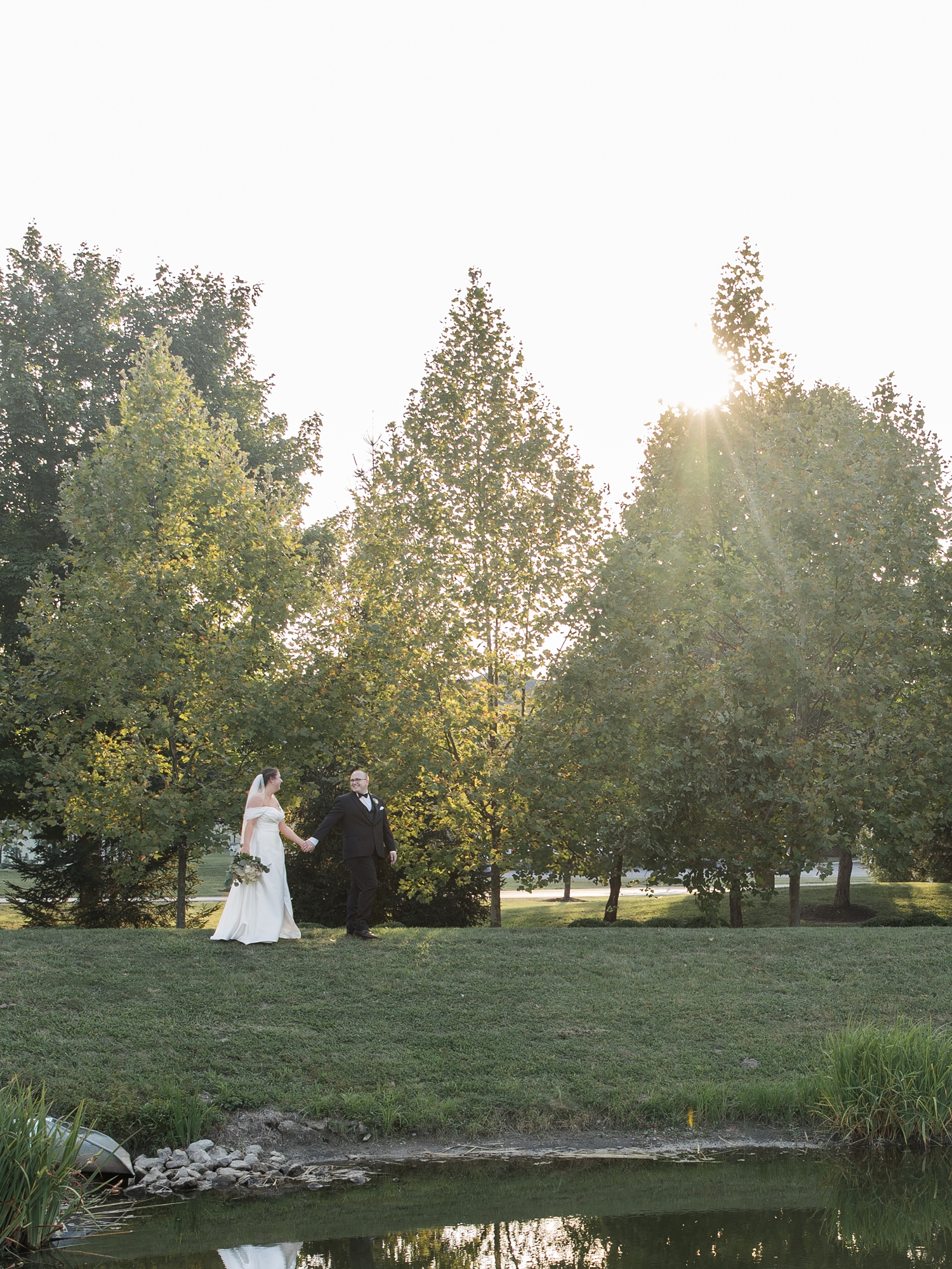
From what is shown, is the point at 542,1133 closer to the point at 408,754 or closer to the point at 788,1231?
the point at 788,1231

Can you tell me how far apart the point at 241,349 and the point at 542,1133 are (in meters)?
25.8

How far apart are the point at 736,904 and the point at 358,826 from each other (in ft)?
24.2

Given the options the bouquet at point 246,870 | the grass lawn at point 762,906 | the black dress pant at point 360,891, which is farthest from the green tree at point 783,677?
the bouquet at point 246,870

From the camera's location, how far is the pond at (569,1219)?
7.38 meters

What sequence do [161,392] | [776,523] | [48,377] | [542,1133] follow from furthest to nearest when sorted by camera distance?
[48,377]
[161,392]
[776,523]
[542,1133]

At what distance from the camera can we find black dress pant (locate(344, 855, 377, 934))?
14.9 metres

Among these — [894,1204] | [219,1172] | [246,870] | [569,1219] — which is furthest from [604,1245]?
[246,870]

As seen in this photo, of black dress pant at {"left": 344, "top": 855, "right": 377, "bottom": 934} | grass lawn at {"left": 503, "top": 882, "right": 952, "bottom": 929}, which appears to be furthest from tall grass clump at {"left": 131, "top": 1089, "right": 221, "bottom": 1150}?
grass lawn at {"left": 503, "top": 882, "right": 952, "bottom": 929}

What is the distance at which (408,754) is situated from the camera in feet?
60.2

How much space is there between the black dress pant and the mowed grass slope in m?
0.37

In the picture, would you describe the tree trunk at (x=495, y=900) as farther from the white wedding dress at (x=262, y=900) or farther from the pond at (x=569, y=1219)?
the pond at (x=569, y=1219)

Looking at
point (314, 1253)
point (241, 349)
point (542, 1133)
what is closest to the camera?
point (314, 1253)

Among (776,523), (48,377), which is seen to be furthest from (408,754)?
(48,377)

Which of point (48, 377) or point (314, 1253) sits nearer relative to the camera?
point (314, 1253)
